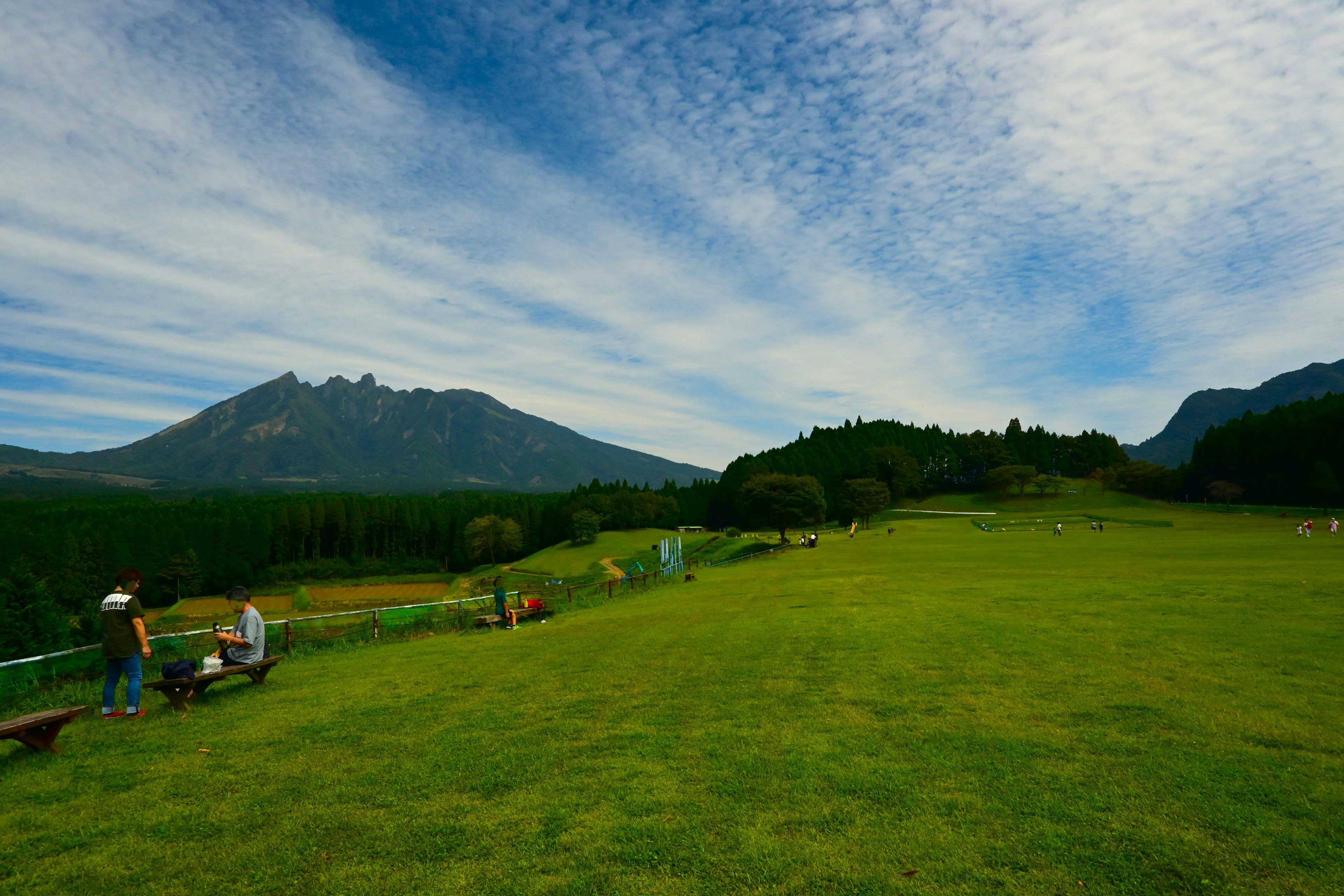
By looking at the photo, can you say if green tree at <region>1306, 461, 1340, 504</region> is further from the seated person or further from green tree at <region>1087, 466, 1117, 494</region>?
the seated person

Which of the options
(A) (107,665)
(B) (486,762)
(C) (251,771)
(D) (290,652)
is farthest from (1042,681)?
(D) (290,652)

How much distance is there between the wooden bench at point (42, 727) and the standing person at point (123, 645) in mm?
1473

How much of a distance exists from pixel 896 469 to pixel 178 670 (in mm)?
133813

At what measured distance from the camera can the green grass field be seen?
18.4ft

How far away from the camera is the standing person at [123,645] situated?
10617 millimetres

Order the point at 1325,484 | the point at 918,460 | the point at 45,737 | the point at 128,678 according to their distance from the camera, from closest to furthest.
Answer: the point at 45,737 < the point at 128,678 < the point at 1325,484 < the point at 918,460

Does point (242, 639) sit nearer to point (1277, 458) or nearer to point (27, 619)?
point (27, 619)

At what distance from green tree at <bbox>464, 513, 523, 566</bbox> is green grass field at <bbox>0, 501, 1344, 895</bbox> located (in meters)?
122

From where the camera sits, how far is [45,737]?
351 inches

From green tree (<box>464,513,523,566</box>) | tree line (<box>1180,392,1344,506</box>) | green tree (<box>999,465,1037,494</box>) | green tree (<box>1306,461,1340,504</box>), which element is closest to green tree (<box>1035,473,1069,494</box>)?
green tree (<box>999,465,1037,494</box>)

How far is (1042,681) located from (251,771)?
11.7m

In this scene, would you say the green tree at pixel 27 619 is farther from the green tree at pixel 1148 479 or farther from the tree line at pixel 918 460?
the green tree at pixel 1148 479

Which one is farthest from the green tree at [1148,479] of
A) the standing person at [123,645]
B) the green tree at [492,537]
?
the standing person at [123,645]

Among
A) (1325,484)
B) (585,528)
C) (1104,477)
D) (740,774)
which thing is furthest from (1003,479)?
(740,774)
